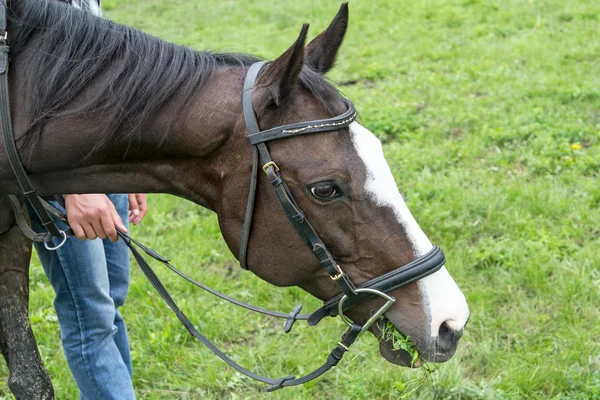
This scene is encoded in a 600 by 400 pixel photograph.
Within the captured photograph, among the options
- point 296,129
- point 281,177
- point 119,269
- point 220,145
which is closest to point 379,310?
point 281,177

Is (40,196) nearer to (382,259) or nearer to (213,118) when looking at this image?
(213,118)

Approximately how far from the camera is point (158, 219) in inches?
210

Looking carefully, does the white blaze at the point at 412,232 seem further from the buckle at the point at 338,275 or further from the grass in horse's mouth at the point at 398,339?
the buckle at the point at 338,275

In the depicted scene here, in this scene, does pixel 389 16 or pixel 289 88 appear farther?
pixel 389 16

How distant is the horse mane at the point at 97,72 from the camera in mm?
2086

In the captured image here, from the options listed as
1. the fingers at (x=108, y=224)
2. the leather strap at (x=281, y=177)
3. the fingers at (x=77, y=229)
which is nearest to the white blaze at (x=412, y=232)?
the leather strap at (x=281, y=177)

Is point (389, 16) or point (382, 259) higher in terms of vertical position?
point (382, 259)

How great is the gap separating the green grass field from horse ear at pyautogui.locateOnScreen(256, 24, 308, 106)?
1.72 metres

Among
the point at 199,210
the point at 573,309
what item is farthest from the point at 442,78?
the point at 573,309

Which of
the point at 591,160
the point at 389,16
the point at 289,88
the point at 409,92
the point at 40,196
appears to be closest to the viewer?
the point at 289,88

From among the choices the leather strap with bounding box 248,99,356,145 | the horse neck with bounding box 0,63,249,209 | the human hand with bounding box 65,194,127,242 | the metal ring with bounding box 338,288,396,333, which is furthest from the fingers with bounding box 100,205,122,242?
the metal ring with bounding box 338,288,396,333

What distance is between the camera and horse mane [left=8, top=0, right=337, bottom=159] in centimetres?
209

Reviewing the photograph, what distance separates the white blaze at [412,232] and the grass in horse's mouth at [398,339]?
12 centimetres

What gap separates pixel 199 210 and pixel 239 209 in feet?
10.9
